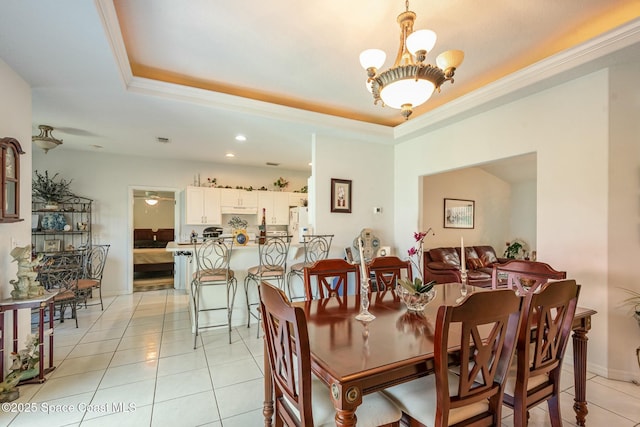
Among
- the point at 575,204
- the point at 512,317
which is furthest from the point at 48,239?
the point at 575,204

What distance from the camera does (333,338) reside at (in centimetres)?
142

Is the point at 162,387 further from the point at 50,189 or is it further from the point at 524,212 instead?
the point at 524,212

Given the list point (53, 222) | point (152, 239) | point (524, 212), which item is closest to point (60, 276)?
point (53, 222)

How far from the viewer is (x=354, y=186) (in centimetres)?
466

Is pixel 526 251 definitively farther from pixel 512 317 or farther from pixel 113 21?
pixel 113 21

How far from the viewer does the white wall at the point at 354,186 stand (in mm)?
4402

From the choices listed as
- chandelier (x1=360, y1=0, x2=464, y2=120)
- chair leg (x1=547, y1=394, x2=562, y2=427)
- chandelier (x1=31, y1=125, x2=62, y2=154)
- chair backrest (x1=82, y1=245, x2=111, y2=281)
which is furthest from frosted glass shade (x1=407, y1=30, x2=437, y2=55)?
chair backrest (x1=82, y1=245, x2=111, y2=281)

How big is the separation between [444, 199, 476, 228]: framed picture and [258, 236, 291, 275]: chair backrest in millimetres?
3895

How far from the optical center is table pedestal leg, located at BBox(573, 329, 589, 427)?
190cm

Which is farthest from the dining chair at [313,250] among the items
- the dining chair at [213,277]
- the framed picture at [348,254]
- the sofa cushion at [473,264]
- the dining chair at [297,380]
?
the sofa cushion at [473,264]

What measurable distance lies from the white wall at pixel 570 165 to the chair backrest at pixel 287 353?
2.80 meters

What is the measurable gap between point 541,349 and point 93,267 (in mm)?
6493

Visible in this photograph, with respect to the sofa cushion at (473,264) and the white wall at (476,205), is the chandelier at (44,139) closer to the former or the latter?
the white wall at (476,205)

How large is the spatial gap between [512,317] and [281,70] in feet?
9.48
